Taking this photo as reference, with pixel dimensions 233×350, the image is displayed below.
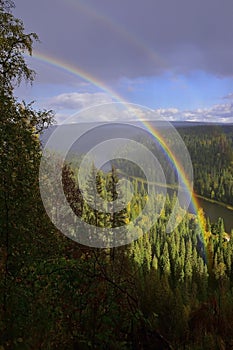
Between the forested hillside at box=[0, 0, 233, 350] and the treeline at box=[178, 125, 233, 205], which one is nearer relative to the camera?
the forested hillside at box=[0, 0, 233, 350]

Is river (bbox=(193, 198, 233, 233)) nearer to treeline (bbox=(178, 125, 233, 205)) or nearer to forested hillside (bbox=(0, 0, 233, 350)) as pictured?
treeline (bbox=(178, 125, 233, 205))

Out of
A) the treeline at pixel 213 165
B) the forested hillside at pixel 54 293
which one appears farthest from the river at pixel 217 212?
the forested hillside at pixel 54 293

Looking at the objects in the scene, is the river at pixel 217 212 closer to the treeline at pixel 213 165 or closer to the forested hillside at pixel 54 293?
the treeline at pixel 213 165

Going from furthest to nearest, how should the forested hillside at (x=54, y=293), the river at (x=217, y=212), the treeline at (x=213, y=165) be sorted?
1. the treeline at (x=213, y=165)
2. the river at (x=217, y=212)
3. the forested hillside at (x=54, y=293)

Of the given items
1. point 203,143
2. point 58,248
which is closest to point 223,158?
point 203,143

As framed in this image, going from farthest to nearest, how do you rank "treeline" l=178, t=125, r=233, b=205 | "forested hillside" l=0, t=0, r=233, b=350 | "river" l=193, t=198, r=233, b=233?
"treeline" l=178, t=125, r=233, b=205, "river" l=193, t=198, r=233, b=233, "forested hillside" l=0, t=0, r=233, b=350

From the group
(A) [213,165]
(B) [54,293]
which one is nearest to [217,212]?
(A) [213,165]

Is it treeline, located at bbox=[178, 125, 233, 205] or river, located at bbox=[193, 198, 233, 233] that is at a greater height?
treeline, located at bbox=[178, 125, 233, 205]

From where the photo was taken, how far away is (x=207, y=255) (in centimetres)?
6084

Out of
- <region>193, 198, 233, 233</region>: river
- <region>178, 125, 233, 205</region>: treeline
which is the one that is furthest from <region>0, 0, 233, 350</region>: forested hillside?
<region>178, 125, 233, 205</region>: treeline

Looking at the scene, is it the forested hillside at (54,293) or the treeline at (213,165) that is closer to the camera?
the forested hillside at (54,293)

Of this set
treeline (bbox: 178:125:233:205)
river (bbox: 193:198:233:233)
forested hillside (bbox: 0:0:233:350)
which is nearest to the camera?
forested hillside (bbox: 0:0:233:350)

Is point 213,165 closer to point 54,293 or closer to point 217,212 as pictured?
point 217,212

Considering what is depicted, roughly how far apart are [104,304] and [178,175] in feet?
542
